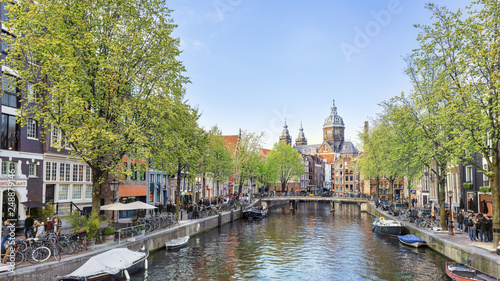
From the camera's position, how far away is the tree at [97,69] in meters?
23.0

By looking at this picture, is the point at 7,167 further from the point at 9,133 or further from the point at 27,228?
the point at 27,228

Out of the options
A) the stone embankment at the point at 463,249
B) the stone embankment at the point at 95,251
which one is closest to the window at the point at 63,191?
the stone embankment at the point at 95,251

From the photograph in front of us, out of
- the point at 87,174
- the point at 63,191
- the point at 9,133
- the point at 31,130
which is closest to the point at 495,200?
the point at 31,130

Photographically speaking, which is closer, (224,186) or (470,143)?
(470,143)

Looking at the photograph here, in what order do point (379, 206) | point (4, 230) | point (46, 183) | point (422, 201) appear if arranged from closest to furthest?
point (4, 230) < point (46, 183) < point (379, 206) < point (422, 201)

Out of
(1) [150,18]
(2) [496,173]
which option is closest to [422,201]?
(2) [496,173]

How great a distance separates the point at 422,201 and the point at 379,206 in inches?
533

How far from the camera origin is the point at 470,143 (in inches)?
962

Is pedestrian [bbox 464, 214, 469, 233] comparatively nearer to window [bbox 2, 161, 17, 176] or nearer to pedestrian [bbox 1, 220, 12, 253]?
pedestrian [bbox 1, 220, 12, 253]

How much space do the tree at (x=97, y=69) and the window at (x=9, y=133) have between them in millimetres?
4918

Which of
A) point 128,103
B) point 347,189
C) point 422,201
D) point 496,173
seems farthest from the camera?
point 347,189

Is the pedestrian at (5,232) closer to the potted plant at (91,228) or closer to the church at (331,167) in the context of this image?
the potted plant at (91,228)

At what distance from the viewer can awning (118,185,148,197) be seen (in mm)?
46153

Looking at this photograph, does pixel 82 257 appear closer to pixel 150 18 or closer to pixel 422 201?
pixel 150 18
